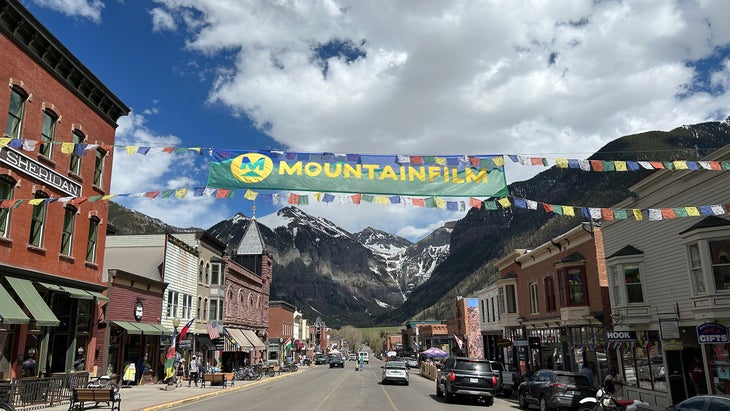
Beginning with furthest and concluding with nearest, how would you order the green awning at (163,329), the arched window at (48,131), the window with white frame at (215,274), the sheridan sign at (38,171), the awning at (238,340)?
the awning at (238,340)
the window with white frame at (215,274)
the green awning at (163,329)
the arched window at (48,131)
the sheridan sign at (38,171)

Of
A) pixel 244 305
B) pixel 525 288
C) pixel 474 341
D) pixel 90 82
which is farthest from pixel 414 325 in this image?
pixel 90 82

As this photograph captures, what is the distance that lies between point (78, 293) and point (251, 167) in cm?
1132

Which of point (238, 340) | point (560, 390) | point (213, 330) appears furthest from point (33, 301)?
point (238, 340)

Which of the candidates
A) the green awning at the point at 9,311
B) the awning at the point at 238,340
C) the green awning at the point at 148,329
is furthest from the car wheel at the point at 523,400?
the awning at the point at 238,340

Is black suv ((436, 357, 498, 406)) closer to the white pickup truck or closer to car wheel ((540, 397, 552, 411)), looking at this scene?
car wheel ((540, 397, 552, 411))

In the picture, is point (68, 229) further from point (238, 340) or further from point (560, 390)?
point (238, 340)

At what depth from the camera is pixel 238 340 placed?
1960 inches

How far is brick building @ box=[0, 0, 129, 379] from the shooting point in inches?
738

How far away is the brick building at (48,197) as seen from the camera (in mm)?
18734

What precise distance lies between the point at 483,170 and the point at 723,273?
8.70 meters

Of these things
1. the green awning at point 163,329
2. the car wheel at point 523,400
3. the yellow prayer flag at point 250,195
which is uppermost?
the yellow prayer flag at point 250,195

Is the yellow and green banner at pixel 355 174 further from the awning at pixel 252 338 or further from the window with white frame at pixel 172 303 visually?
the awning at pixel 252 338

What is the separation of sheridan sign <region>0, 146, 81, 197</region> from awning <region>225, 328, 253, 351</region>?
90.8 ft

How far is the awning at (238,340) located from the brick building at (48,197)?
2255cm
